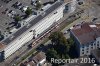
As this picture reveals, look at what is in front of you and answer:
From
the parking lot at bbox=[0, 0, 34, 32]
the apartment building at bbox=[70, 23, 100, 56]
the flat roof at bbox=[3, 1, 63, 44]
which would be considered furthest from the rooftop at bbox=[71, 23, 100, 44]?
the parking lot at bbox=[0, 0, 34, 32]

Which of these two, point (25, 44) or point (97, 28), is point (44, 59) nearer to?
point (25, 44)

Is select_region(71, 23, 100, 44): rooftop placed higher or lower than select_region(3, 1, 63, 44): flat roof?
lower

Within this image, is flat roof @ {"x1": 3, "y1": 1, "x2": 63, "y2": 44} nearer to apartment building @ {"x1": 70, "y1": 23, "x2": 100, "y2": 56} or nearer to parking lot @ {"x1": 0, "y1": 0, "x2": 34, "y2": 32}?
parking lot @ {"x1": 0, "y1": 0, "x2": 34, "y2": 32}

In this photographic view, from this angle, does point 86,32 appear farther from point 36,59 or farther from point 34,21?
point 34,21

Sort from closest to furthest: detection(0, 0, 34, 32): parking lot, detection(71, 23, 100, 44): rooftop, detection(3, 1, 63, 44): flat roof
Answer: detection(71, 23, 100, 44): rooftop → detection(3, 1, 63, 44): flat roof → detection(0, 0, 34, 32): parking lot

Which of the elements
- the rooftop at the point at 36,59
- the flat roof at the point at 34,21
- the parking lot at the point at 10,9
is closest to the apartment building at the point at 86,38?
the rooftop at the point at 36,59

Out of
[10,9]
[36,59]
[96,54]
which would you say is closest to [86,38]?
[96,54]

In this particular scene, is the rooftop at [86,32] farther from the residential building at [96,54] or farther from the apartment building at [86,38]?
the residential building at [96,54]
